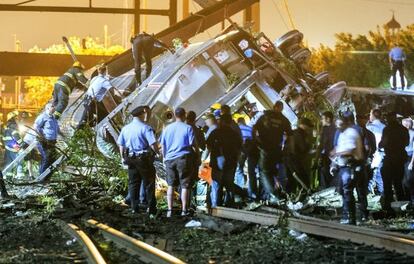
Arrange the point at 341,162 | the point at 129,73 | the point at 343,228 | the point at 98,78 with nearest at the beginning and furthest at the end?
the point at 343,228 < the point at 341,162 < the point at 98,78 < the point at 129,73

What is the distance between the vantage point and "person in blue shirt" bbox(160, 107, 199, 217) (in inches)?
478

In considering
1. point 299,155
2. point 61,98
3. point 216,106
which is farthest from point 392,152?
point 61,98

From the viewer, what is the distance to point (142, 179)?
12703mm

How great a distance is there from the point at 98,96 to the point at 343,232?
858 cm

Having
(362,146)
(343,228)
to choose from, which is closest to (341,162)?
(362,146)

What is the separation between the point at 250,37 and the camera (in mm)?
16047

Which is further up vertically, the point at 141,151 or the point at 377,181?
the point at 141,151

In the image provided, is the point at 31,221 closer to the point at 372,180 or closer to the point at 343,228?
the point at 343,228

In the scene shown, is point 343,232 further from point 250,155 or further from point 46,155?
point 46,155

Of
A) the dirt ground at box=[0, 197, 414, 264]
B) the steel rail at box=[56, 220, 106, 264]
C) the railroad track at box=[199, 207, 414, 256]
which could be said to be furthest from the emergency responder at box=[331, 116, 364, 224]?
the steel rail at box=[56, 220, 106, 264]

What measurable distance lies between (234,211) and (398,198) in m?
3.43

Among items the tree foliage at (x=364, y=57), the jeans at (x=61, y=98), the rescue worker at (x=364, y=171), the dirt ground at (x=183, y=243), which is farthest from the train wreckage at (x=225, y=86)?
the tree foliage at (x=364, y=57)

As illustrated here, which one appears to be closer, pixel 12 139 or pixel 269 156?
pixel 269 156

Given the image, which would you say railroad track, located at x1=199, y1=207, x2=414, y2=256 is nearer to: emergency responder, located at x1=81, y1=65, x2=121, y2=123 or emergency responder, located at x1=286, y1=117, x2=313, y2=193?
emergency responder, located at x1=286, y1=117, x2=313, y2=193
